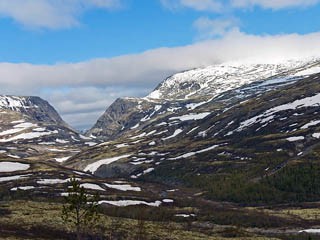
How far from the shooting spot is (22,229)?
10519cm

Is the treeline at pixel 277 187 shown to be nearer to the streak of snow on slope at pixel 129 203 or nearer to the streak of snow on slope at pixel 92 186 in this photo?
the streak of snow on slope at pixel 129 203

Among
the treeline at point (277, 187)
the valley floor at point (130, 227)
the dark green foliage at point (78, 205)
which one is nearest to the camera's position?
the dark green foliage at point (78, 205)

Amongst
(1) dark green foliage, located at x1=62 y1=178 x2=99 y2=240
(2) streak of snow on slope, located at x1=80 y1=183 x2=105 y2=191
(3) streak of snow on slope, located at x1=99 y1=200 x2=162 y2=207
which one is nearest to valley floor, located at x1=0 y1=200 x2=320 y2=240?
(1) dark green foliage, located at x1=62 y1=178 x2=99 y2=240

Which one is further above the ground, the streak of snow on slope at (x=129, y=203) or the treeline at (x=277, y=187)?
the treeline at (x=277, y=187)

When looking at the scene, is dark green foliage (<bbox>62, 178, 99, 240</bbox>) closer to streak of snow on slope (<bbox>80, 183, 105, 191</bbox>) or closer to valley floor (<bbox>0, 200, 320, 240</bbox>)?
valley floor (<bbox>0, 200, 320, 240</bbox>)

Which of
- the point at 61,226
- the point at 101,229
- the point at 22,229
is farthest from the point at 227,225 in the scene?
the point at 22,229

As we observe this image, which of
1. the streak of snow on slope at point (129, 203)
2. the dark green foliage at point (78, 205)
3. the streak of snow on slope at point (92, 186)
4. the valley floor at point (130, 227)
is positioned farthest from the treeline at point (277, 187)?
the dark green foliage at point (78, 205)

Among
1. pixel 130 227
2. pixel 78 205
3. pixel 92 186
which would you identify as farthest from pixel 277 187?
pixel 78 205

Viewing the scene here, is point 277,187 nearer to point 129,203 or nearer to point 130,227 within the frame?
point 129,203

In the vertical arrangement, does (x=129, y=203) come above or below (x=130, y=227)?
above

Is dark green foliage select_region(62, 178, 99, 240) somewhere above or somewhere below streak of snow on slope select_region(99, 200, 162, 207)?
above

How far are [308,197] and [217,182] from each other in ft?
138

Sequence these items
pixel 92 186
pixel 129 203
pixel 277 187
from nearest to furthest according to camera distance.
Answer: pixel 129 203
pixel 277 187
pixel 92 186

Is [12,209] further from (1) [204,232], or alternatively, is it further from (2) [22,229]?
(1) [204,232]
